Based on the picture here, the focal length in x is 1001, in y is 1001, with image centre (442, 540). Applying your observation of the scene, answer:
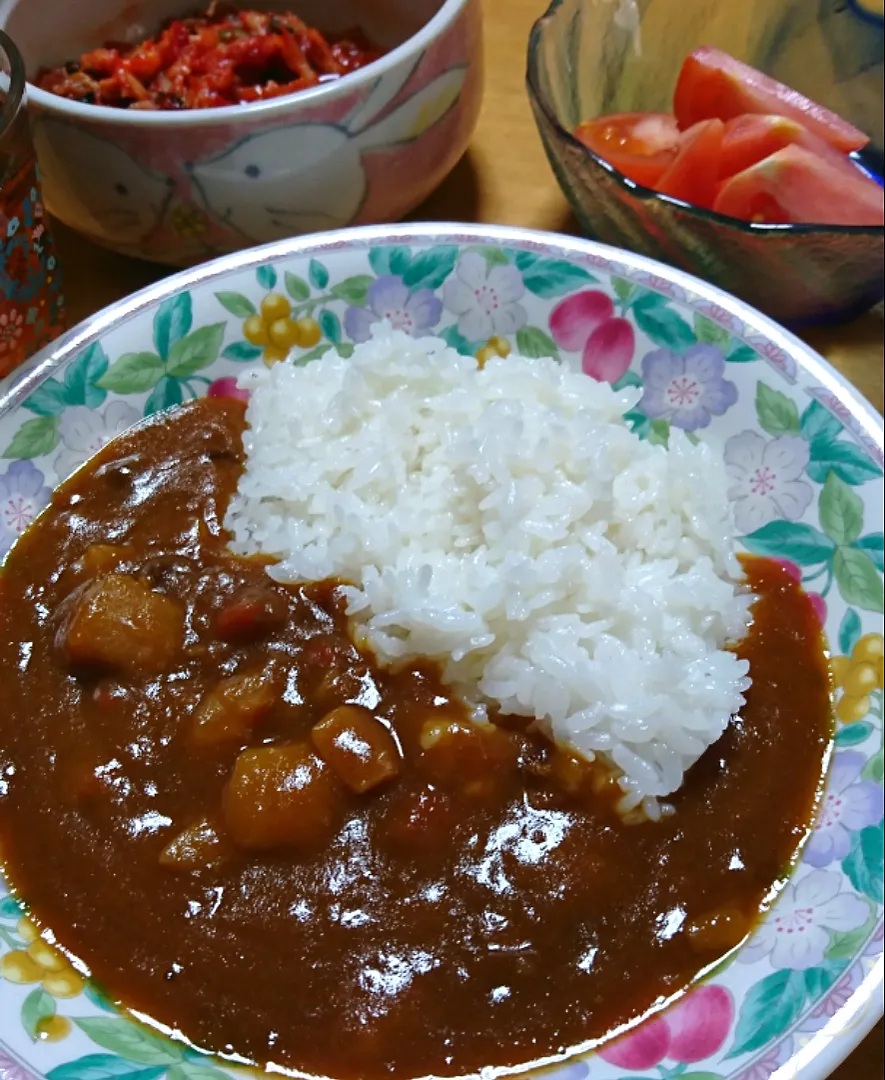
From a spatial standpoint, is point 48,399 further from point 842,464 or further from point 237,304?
point 842,464

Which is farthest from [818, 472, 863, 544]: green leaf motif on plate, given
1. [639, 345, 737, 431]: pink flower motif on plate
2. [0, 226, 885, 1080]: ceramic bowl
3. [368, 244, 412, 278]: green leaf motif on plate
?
[368, 244, 412, 278]: green leaf motif on plate

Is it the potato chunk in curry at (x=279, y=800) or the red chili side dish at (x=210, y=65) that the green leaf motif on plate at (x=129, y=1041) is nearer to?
the potato chunk in curry at (x=279, y=800)

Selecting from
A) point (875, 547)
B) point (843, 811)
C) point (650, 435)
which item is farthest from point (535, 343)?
point (843, 811)

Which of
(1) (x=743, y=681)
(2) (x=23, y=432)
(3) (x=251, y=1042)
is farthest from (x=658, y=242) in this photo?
(3) (x=251, y=1042)

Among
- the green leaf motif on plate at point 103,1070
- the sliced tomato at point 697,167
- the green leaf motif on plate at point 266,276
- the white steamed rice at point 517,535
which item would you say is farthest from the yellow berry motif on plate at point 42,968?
the sliced tomato at point 697,167

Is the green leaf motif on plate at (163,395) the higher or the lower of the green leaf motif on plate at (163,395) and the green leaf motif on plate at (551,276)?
the lower

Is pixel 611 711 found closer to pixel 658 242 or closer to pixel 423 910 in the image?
pixel 423 910

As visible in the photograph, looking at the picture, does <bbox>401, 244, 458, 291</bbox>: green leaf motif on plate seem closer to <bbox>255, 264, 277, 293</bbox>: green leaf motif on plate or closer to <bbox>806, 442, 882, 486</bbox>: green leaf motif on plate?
<bbox>255, 264, 277, 293</bbox>: green leaf motif on plate
